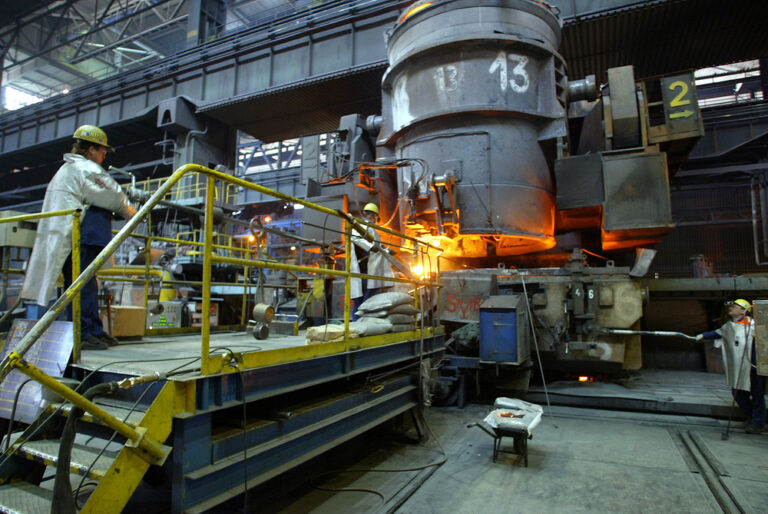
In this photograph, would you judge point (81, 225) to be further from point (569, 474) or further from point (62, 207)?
point (569, 474)

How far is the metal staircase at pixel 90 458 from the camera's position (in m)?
2.09

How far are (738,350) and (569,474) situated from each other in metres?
3.06

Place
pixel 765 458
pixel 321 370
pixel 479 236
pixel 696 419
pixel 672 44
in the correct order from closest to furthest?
pixel 321 370 → pixel 765 458 → pixel 696 419 → pixel 479 236 → pixel 672 44

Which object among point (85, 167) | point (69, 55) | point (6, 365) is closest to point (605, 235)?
point (85, 167)

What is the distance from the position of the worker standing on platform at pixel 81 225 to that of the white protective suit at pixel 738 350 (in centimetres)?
680

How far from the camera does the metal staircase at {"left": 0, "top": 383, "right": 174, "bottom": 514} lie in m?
2.09

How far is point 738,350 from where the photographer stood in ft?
17.9

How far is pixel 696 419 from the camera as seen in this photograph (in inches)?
230

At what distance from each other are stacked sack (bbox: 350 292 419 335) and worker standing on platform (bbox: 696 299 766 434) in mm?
4102

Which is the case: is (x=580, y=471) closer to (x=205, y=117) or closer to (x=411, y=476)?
(x=411, y=476)

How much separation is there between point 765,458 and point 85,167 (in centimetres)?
677

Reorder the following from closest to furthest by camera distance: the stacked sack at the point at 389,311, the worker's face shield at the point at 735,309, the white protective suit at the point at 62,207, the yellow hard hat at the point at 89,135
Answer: the white protective suit at the point at 62,207, the yellow hard hat at the point at 89,135, the stacked sack at the point at 389,311, the worker's face shield at the point at 735,309

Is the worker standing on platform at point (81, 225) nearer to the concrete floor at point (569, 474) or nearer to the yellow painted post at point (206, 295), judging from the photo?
the yellow painted post at point (206, 295)

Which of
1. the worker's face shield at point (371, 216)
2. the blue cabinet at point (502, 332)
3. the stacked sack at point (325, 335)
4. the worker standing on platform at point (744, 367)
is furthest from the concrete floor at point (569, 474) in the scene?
the worker's face shield at point (371, 216)
